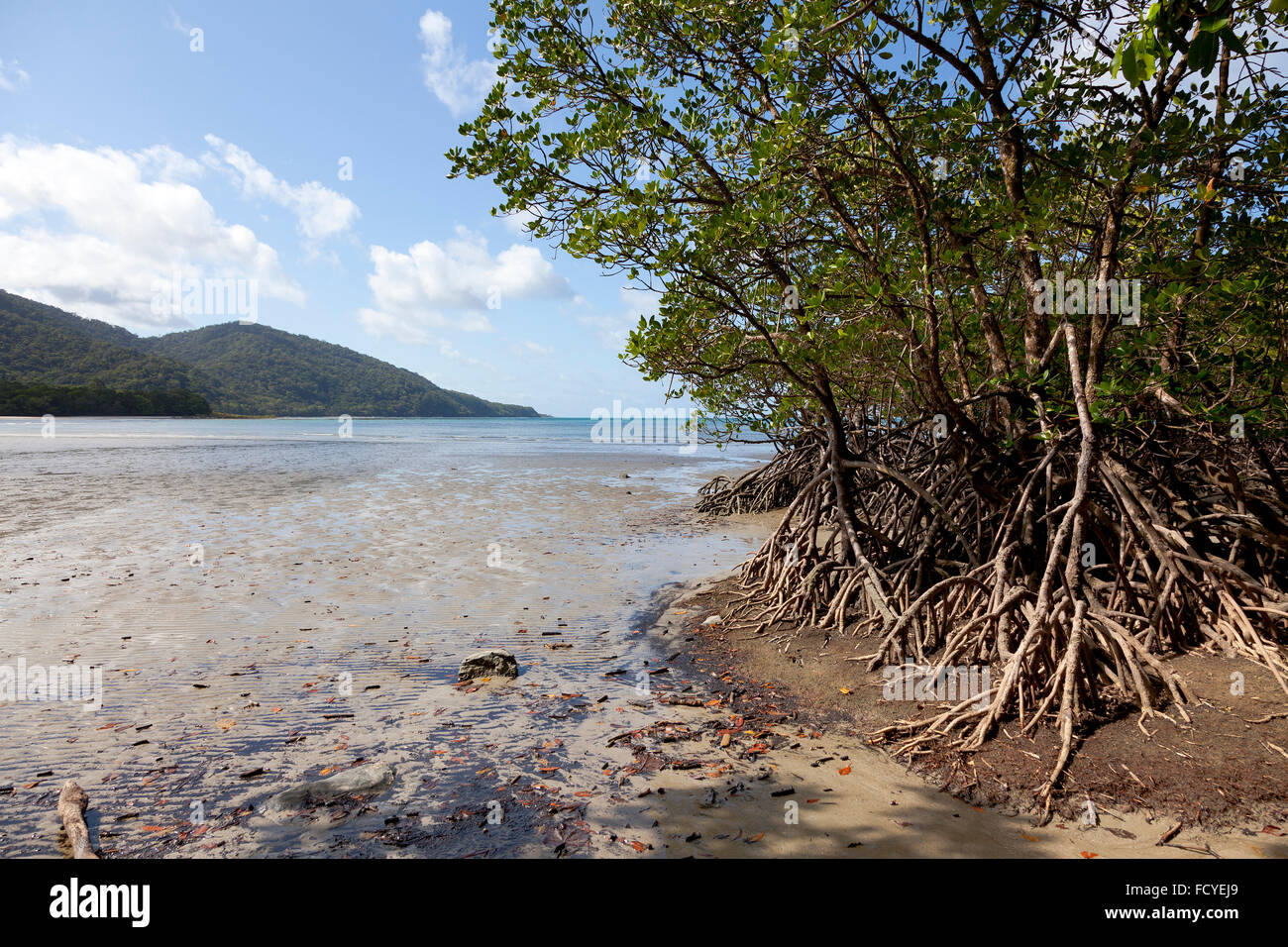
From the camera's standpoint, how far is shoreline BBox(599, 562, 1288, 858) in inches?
122

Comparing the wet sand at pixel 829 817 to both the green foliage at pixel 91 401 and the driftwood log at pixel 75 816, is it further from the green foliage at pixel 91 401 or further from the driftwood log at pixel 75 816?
the green foliage at pixel 91 401

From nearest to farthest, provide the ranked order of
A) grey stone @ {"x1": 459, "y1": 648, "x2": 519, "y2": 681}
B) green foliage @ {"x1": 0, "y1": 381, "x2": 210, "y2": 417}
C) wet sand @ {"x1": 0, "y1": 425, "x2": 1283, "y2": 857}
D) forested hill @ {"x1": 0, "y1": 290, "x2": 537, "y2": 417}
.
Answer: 1. wet sand @ {"x1": 0, "y1": 425, "x2": 1283, "y2": 857}
2. grey stone @ {"x1": 459, "y1": 648, "x2": 519, "y2": 681}
3. green foliage @ {"x1": 0, "y1": 381, "x2": 210, "y2": 417}
4. forested hill @ {"x1": 0, "y1": 290, "x2": 537, "y2": 417}

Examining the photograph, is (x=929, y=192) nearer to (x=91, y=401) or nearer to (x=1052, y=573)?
(x=1052, y=573)

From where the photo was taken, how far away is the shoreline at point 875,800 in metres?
3.09

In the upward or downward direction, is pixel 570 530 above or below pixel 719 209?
below

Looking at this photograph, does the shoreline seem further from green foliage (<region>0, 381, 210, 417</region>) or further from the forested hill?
the forested hill

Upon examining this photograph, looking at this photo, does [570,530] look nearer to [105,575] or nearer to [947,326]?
[105,575]

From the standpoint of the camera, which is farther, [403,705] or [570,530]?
[570,530]

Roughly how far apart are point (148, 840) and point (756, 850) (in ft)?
10.1

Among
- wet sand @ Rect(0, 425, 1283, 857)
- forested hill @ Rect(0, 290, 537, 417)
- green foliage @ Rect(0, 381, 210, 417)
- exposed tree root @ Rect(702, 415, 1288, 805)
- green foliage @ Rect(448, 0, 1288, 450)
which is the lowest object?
wet sand @ Rect(0, 425, 1283, 857)

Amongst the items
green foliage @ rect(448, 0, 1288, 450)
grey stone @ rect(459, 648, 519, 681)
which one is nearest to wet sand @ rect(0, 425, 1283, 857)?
grey stone @ rect(459, 648, 519, 681)

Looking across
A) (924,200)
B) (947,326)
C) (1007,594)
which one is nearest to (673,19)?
(924,200)

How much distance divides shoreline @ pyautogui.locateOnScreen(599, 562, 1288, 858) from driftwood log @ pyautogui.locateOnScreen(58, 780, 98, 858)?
252 cm

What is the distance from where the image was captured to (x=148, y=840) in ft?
10.3
